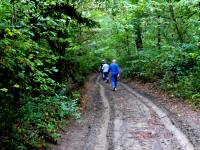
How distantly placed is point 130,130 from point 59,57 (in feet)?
15.5

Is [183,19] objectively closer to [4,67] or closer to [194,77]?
[194,77]

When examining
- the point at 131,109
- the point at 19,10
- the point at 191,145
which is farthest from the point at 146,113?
the point at 19,10

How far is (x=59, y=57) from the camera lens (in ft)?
46.7

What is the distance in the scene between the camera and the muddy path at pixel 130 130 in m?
9.48

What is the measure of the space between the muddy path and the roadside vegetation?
2.35 feet

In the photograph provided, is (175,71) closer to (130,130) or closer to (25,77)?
(130,130)

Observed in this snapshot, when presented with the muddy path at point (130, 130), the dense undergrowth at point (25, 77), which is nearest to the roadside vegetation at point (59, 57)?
the dense undergrowth at point (25, 77)

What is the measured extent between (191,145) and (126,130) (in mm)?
2591

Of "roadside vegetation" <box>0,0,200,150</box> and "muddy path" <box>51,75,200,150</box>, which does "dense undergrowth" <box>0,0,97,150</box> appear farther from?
"muddy path" <box>51,75,200,150</box>

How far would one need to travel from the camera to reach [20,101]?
9719mm

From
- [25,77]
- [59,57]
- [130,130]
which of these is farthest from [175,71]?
[25,77]

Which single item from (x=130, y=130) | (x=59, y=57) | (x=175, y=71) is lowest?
(x=130, y=130)

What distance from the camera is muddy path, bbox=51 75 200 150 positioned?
9.48 metres

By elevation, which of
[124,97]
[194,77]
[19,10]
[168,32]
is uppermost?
[19,10]
